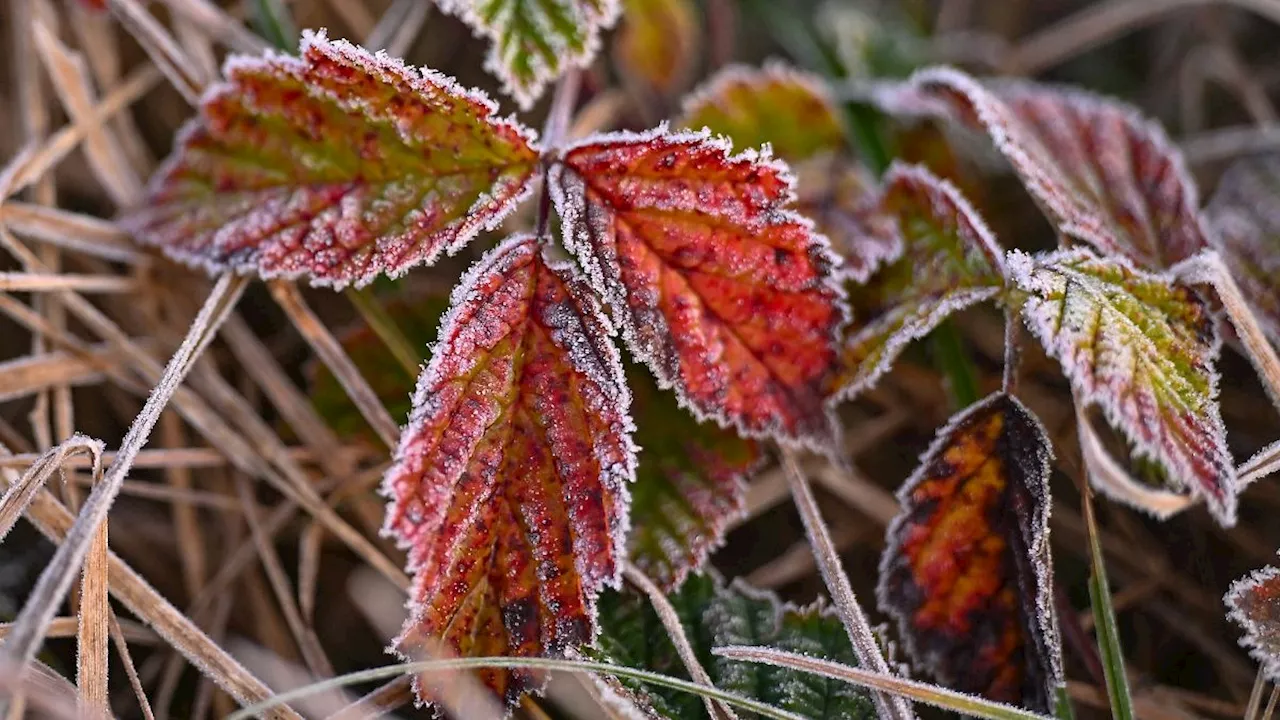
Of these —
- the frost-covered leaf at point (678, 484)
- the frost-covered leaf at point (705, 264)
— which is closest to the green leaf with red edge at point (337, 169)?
the frost-covered leaf at point (705, 264)

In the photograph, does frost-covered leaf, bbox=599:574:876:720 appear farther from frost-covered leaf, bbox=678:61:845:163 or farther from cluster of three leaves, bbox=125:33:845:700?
frost-covered leaf, bbox=678:61:845:163

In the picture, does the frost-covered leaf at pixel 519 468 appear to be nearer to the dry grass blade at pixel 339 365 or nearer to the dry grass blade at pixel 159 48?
the dry grass blade at pixel 339 365

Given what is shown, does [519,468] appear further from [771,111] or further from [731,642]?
[771,111]

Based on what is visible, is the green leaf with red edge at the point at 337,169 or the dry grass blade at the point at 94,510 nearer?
the dry grass blade at the point at 94,510

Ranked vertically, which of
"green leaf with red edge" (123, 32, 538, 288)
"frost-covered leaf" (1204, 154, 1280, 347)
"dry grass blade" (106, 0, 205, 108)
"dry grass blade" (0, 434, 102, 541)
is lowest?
"frost-covered leaf" (1204, 154, 1280, 347)

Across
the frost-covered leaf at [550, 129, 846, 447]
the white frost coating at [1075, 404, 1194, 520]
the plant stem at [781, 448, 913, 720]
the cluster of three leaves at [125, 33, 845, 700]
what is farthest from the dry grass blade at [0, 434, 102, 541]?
the white frost coating at [1075, 404, 1194, 520]

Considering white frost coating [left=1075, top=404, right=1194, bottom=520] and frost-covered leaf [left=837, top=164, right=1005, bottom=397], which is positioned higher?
frost-covered leaf [left=837, top=164, right=1005, bottom=397]
